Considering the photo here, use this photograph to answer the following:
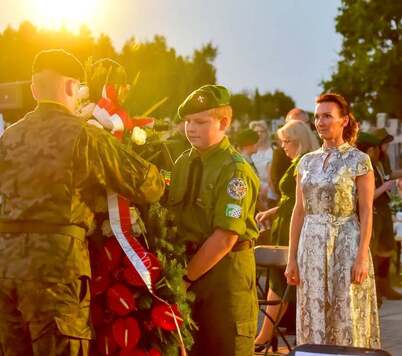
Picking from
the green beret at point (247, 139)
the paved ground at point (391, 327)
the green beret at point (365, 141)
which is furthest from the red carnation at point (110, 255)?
the green beret at point (247, 139)

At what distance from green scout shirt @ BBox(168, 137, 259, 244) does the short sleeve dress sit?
68.8 inches

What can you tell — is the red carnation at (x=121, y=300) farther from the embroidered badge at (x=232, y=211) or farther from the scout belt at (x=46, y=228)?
the embroidered badge at (x=232, y=211)

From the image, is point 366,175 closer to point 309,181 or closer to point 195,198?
point 309,181

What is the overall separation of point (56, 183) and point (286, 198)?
462 centimetres

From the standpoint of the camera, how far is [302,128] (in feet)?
27.5

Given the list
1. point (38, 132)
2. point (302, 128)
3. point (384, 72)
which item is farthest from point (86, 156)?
point (384, 72)

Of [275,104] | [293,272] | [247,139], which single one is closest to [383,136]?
[247,139]

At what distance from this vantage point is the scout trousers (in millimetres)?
4652

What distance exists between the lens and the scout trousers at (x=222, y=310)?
15.3 feet

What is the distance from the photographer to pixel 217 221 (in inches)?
178

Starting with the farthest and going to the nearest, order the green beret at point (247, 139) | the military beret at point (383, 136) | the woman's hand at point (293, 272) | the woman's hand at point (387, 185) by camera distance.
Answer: the military beret at point (383, 136), the green beret at point (247, 139), the woman's hand at point (387, 185), the woman's hand at point (293, 272)

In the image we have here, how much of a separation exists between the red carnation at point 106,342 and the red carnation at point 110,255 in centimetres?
26

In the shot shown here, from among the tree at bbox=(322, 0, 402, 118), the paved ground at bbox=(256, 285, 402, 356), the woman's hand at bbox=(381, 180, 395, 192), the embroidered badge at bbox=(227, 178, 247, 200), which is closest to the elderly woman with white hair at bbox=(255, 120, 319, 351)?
the paved ground at bbox=(256, 285, 402, 356)

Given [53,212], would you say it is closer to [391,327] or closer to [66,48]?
[391,327]
